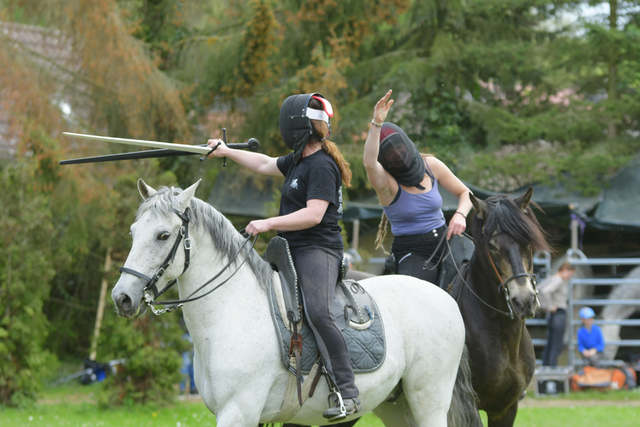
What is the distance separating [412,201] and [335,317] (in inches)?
52.1

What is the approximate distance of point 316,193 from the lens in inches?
141

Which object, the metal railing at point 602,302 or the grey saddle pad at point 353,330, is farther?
the metal railing at point 602,302

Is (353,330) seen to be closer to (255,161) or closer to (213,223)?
(213,223)

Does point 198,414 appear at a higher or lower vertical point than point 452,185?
lower

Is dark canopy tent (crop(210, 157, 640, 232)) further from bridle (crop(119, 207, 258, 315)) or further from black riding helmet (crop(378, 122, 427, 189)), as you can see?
bridle (crop(119, 207, 258, 315))

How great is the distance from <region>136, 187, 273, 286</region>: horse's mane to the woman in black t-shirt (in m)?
0.12

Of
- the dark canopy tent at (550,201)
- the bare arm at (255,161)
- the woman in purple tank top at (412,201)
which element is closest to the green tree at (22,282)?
the dark canopy tent at (550,201)

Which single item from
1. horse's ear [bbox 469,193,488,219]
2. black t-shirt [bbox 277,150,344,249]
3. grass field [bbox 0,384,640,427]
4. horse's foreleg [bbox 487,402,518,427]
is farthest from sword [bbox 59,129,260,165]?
grass field [bbox 0,384,640,427]

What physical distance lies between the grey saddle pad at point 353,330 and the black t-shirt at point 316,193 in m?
0.30

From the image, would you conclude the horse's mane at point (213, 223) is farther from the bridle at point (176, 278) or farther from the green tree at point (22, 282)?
the green tree at point (22, 282)

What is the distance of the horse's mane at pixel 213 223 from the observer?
3346 millimetres

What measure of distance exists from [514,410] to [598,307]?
8394mm

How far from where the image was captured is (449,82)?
14336 millimetres

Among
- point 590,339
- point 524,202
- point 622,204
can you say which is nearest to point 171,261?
point 524,202
